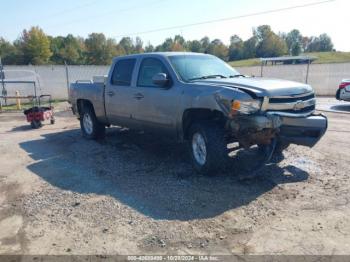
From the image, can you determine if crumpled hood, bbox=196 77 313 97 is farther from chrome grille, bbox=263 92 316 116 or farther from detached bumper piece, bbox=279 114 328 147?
detached bumper piece, bbox=279 114 328 147

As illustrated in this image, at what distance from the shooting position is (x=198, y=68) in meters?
6.13

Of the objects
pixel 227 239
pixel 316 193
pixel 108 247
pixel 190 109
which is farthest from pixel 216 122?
pixel 108 247

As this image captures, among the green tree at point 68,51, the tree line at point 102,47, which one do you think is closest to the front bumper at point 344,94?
the tree line at point 102,47

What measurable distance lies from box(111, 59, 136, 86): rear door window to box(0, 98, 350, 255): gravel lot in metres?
1.41

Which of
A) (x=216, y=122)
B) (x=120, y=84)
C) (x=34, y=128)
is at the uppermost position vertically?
(x=120, y=84)

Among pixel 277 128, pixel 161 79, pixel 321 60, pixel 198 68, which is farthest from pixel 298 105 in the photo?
pixel 321 60

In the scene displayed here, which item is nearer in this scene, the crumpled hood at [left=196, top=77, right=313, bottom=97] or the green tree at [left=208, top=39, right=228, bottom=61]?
the crumpled hood at [left=196, top=77, right=313, bottom=97]

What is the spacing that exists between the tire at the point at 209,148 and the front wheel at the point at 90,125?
3.41 metres

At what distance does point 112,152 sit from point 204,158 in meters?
2.45

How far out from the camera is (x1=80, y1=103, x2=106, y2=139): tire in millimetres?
8266

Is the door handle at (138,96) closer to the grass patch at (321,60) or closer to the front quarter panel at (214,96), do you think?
the front quarter panel at (214,96)

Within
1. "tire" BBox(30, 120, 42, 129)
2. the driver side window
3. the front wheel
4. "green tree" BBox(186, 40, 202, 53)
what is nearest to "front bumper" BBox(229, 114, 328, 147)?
the driver side window

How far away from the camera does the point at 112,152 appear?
281 inches

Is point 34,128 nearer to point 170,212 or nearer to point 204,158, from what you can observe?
point 204,158
